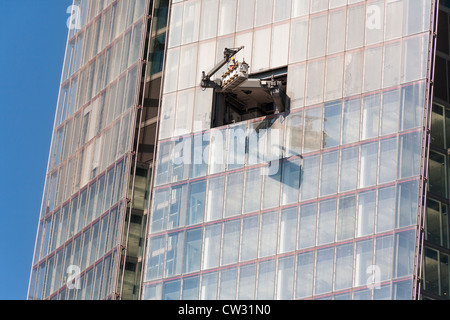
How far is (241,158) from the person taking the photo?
109 meters

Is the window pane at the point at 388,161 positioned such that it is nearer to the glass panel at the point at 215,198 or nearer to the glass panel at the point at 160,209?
the glass panel at the point at 215,198

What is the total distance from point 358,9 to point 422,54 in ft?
23.7

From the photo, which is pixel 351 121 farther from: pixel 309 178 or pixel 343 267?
pixel 343 267

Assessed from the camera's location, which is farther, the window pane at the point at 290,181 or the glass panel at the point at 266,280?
the window pane at the point at 290,181

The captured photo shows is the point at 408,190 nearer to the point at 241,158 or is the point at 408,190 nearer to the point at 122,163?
the point at 241,158

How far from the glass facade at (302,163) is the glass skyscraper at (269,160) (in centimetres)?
10

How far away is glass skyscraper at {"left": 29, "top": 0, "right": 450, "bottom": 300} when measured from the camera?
9931 cm

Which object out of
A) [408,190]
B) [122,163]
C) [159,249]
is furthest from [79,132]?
[408,190]

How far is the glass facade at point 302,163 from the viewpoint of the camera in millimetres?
99125

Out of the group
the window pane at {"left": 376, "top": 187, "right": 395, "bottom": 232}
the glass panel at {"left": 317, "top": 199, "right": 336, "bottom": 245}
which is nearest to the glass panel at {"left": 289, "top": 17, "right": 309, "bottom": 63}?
the glass panel at {"left": 317, "top": 199, "right": 336, "bottom": 245}

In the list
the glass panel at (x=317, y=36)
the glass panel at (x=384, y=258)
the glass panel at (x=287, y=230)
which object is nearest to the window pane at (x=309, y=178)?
the glass panel at (x=287, y=230)

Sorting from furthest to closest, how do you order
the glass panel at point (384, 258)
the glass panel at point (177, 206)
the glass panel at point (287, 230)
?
the glass panel at point (177, 206), the glass panel at point (287, 230), the glass panel at point (384, 258)
